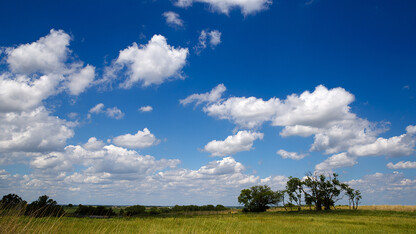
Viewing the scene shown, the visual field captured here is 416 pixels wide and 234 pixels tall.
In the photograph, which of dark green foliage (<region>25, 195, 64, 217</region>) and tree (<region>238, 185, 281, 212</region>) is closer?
dark green foliage (<region>25, 195, 64, 217</region>)

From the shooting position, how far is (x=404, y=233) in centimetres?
2208

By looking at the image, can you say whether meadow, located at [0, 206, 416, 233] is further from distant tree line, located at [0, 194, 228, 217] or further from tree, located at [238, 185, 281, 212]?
tree, located at [238, 185, 281, 212]

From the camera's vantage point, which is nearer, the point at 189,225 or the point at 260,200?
the point at 189,225

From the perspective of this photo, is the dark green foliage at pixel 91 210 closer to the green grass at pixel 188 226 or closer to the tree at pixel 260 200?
the green grass at pixel 188 226

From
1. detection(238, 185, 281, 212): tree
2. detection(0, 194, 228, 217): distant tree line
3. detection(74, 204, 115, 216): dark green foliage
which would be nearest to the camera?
detection(74, 204, 115, 216): dark green foliage

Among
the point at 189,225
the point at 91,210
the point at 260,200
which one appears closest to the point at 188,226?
the point at 189,225

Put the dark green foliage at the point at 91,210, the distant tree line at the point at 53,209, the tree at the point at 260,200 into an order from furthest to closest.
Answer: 1. the tree at the point at 260,200
2. the distant tree line at the point at 53,209
3. the dark green foliage at the point at 91,210

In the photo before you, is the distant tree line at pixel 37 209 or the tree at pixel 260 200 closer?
the distant tree line at pixel 37 209

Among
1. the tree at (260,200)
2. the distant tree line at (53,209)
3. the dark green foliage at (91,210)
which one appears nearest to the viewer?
the dark green foliage at (91,210)

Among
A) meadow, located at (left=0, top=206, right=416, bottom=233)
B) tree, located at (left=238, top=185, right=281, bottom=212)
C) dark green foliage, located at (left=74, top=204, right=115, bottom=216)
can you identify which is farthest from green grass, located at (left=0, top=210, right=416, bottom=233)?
tree, located at (left=238, top=185, right=281, bottom=212)

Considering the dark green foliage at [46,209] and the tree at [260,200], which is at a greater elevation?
the dark green foliage at [46,209]

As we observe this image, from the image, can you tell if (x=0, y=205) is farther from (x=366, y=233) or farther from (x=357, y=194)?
(x=357, y=194)

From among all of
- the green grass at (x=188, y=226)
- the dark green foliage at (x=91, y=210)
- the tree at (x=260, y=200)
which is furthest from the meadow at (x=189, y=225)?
the tree at (x=260, y=200)

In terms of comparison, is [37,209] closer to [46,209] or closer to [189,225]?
[46,209]
